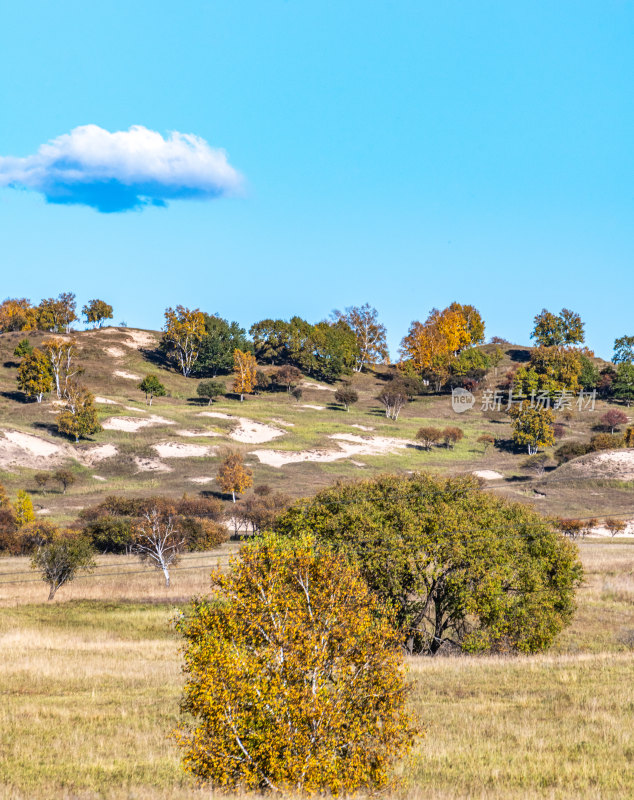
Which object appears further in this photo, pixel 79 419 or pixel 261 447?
pixel 261 447

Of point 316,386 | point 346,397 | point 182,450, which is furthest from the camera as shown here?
point 316,386

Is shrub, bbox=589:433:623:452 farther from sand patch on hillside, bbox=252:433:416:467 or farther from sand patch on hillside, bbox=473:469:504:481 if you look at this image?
sand patch on hillside, bbox=252:433:416:467

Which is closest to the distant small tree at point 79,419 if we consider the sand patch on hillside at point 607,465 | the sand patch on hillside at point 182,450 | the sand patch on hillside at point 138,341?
the sand patch on hillside at point 182,450

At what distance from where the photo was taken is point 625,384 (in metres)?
157

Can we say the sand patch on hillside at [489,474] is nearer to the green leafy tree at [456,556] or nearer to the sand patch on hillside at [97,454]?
the sand patch on hillside at [97,454]

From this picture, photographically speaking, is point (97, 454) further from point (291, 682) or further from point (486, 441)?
point (291, 682)

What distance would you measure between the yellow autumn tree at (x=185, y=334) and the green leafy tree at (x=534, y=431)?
83082 millimetres

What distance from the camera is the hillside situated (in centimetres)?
9269

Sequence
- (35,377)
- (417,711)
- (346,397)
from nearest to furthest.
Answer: (417,711) < (35,377) < (346,397)

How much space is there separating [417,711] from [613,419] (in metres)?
127

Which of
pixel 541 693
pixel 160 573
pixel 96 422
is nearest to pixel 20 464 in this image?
pixel 96 422

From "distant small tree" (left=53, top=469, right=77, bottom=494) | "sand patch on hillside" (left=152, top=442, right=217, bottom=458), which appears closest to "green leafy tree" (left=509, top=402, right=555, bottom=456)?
"sand patch on hillside" (left=152, top=442, right=217, bottom=458)

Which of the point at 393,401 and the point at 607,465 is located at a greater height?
the point at 393,401

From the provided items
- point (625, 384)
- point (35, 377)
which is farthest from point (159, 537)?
point (625, 384)
